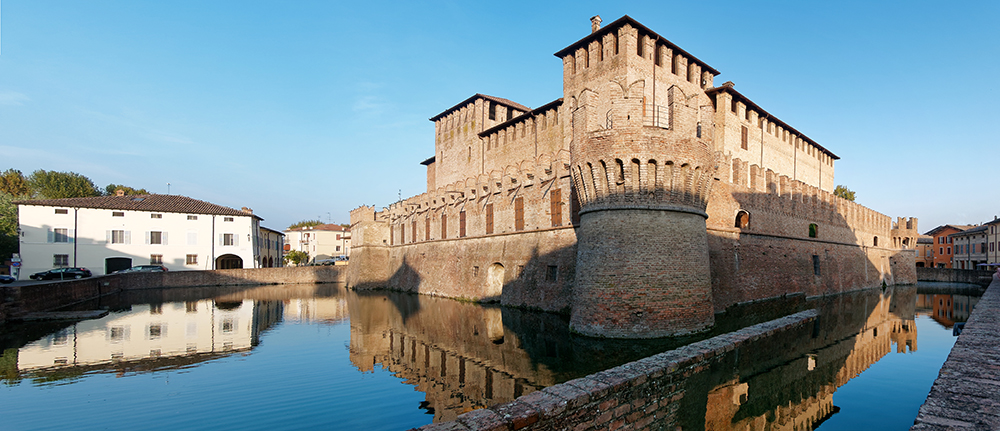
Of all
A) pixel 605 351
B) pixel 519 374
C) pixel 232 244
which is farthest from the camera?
pixel 232 244

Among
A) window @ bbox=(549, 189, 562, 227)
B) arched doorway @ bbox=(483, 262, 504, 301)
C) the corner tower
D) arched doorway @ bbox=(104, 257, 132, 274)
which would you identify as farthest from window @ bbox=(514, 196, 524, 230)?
arched doorway @ bbox=(104, 257, 132, 274)

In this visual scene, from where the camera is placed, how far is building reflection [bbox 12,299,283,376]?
1130 cm

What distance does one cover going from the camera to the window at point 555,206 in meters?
19.2

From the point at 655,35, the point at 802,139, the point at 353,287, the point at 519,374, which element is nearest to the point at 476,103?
the point at 655,35

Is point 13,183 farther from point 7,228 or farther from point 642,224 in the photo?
point 642,224

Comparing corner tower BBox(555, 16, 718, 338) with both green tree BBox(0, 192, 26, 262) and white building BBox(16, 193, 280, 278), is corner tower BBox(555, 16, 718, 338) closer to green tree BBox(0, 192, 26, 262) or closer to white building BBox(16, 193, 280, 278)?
white building BBox(16, 193, 280, 278)

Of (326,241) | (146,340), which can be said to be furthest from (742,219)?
(326,241)

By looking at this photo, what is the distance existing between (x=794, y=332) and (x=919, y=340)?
4.40m

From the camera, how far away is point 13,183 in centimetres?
4919

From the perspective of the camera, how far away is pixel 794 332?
1384 cm

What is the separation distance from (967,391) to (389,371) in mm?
9893

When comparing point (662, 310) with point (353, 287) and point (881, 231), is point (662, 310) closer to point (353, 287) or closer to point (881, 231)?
point (353, 287)

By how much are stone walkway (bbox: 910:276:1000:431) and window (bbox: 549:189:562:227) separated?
41.2 ft

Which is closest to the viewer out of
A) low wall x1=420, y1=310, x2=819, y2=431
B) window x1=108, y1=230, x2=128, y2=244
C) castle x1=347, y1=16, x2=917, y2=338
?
low wall x1=420, y1=310, x2=819, y2=431
